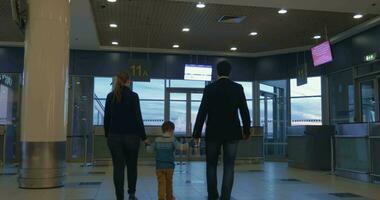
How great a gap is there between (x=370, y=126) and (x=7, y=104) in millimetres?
10782

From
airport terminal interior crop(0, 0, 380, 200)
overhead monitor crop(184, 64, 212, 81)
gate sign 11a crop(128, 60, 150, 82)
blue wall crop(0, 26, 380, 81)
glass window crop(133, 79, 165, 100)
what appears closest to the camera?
airport terminal interior crop(0, 0, 380, 200)

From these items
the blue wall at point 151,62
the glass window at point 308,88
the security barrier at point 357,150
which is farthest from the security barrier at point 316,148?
the blue wall at point 151,62

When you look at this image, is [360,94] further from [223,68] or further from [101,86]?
[223,68]

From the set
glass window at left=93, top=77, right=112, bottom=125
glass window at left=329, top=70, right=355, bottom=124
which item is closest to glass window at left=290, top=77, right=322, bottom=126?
glass window at left=329, top=70, right=355, bottom=124

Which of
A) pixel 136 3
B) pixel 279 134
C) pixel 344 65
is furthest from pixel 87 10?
pixel 279 134

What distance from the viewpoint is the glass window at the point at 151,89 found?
1506cm

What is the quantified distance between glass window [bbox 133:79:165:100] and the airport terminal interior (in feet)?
0.12

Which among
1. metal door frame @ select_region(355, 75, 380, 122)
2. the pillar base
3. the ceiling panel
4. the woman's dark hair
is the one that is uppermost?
the ceiling panel

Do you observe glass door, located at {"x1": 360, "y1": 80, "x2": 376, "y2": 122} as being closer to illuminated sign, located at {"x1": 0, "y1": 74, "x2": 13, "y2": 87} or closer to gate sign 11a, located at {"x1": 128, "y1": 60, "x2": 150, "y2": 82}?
gate sign 11a, located at {"x1": 128, "y1": 60, "x2": 150, "y2": 82}

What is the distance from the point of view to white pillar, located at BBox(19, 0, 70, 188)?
21.5 ft

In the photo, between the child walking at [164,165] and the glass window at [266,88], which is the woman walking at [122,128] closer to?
the child walking at [164,165]

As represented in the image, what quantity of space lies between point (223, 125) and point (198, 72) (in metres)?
10.5

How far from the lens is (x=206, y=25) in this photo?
1159 centimetres

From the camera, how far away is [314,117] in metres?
→ 14.7
